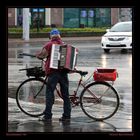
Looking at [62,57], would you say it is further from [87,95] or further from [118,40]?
[118,40]

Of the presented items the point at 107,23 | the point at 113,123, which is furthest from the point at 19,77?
the point at 107,23

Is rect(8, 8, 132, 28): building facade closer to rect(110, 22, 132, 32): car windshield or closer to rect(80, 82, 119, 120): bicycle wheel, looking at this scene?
rect(110, 22, 132, 32): car windshield

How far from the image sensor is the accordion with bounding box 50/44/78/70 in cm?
853

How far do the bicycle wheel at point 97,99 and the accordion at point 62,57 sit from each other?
815mm

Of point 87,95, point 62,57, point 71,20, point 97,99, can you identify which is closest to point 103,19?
point 71,20

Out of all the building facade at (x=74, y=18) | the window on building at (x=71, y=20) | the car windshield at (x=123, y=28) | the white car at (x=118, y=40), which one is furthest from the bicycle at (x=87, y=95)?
the window on building at (x=71, y=20)

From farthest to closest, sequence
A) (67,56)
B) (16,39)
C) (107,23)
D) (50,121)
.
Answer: (107,23) → (16,39) → (50,121) → (67,56)

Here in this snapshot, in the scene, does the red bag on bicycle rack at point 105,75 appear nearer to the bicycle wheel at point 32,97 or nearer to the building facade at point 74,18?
the bicycle wheel at point 32,97

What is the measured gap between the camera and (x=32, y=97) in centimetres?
1058

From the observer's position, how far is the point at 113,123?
9039 mm

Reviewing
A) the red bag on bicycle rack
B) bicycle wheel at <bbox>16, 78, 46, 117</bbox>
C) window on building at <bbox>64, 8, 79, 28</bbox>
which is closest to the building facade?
window on building at <bbox>64, 8, 79, 28</bbox>
